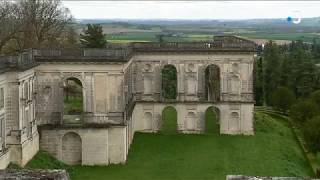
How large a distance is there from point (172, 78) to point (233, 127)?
72.2 ft

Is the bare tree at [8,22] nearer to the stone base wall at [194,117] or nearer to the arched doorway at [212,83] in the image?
the stone base wall at [194,117]

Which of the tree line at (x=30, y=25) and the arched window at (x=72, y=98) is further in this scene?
the tree line at (x=30, y=25)

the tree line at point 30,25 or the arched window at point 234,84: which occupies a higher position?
the tree line at point 30,25

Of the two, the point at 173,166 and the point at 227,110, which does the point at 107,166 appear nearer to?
the point at 173,166

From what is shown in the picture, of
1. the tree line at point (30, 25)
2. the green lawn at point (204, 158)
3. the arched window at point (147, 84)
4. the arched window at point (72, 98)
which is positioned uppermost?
the tree line at point (30, 25)

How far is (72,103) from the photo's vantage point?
186ft

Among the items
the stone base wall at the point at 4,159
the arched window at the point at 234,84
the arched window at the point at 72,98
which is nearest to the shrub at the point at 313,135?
the arched window at the point at 234,84

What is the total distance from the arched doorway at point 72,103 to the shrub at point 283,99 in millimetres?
20833

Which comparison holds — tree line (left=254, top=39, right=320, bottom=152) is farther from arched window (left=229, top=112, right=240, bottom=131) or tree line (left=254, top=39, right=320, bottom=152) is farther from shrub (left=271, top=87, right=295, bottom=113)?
arched window (left=229, top=112, right=240, bottom=131)

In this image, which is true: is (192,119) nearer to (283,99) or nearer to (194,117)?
(194,117)

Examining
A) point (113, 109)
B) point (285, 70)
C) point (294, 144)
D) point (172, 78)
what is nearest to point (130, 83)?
point (113, 109)

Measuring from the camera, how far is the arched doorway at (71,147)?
39844 mm

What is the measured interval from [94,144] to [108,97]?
3.27 metres

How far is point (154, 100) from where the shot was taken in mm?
51531
